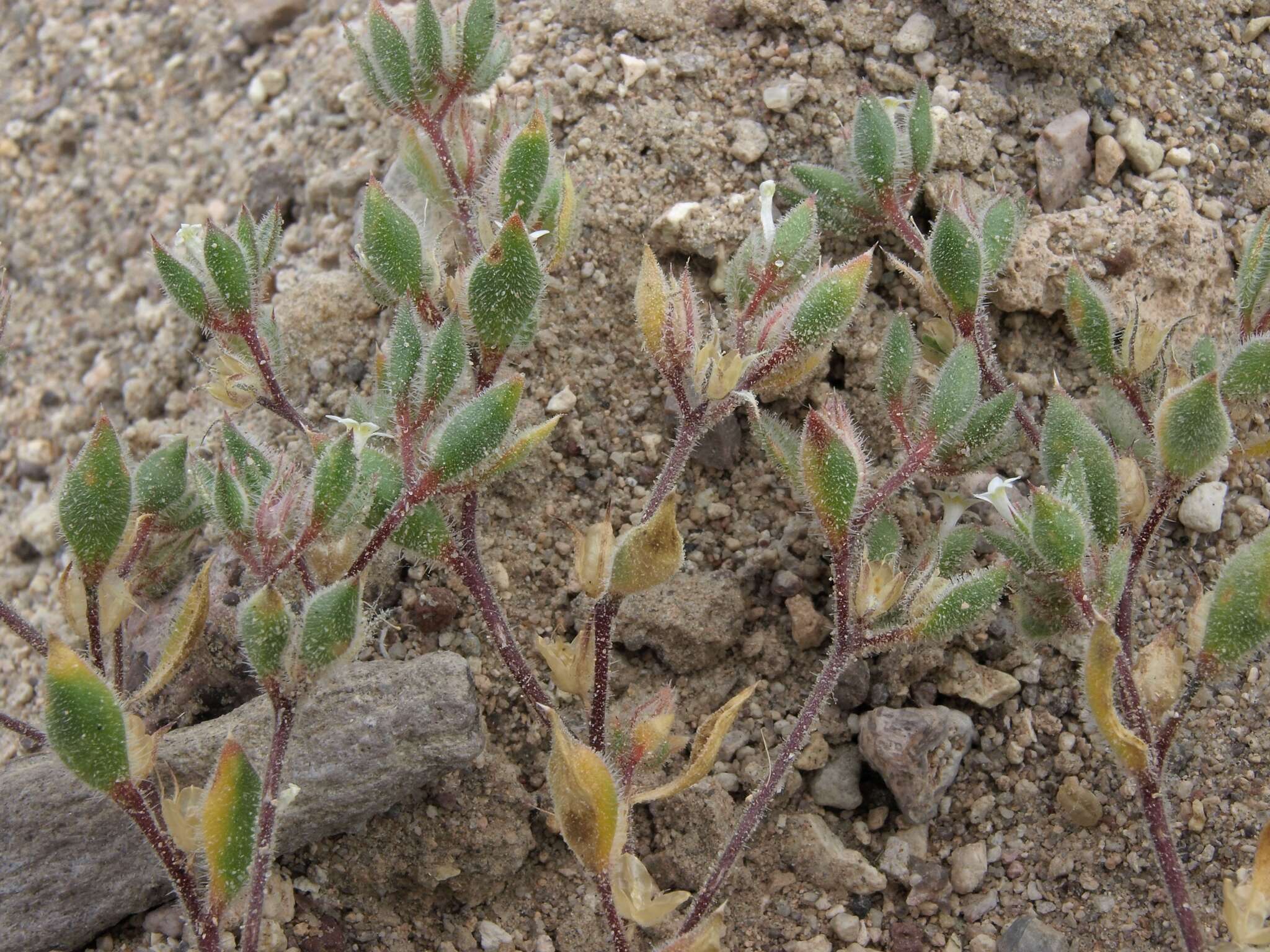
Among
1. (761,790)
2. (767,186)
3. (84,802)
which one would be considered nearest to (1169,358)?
(767,186)

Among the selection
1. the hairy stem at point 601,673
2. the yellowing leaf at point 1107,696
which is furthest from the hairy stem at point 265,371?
the yellowing leaf at point 1107,696

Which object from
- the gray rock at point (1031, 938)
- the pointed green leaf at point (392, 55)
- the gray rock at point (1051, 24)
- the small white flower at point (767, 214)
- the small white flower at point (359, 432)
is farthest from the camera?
the gray rock at point (1051, 24)

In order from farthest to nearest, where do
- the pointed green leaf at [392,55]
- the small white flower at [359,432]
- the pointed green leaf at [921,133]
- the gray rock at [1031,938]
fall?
1. the pointed green leaf at [921,133]
2. the pointed green leaf at [392,55]
3. the gray rock at [1031,938]
4. the small white flower at [359,432]

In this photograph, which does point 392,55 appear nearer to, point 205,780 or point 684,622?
point 684,622

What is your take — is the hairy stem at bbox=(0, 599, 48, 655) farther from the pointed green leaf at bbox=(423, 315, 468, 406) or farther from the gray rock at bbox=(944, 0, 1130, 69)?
the gray rock at bbox=(944, 0, 1130, 69)

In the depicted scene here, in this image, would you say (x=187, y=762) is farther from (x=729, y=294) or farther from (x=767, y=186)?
(x=767, y=186)

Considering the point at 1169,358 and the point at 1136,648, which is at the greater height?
the point at 1169,358

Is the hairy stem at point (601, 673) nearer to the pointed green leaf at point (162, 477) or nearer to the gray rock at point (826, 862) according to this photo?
the gray rock at point (826, 862)

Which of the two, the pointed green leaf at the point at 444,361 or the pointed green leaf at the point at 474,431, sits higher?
the pointed green leaf at the point at 444,361
